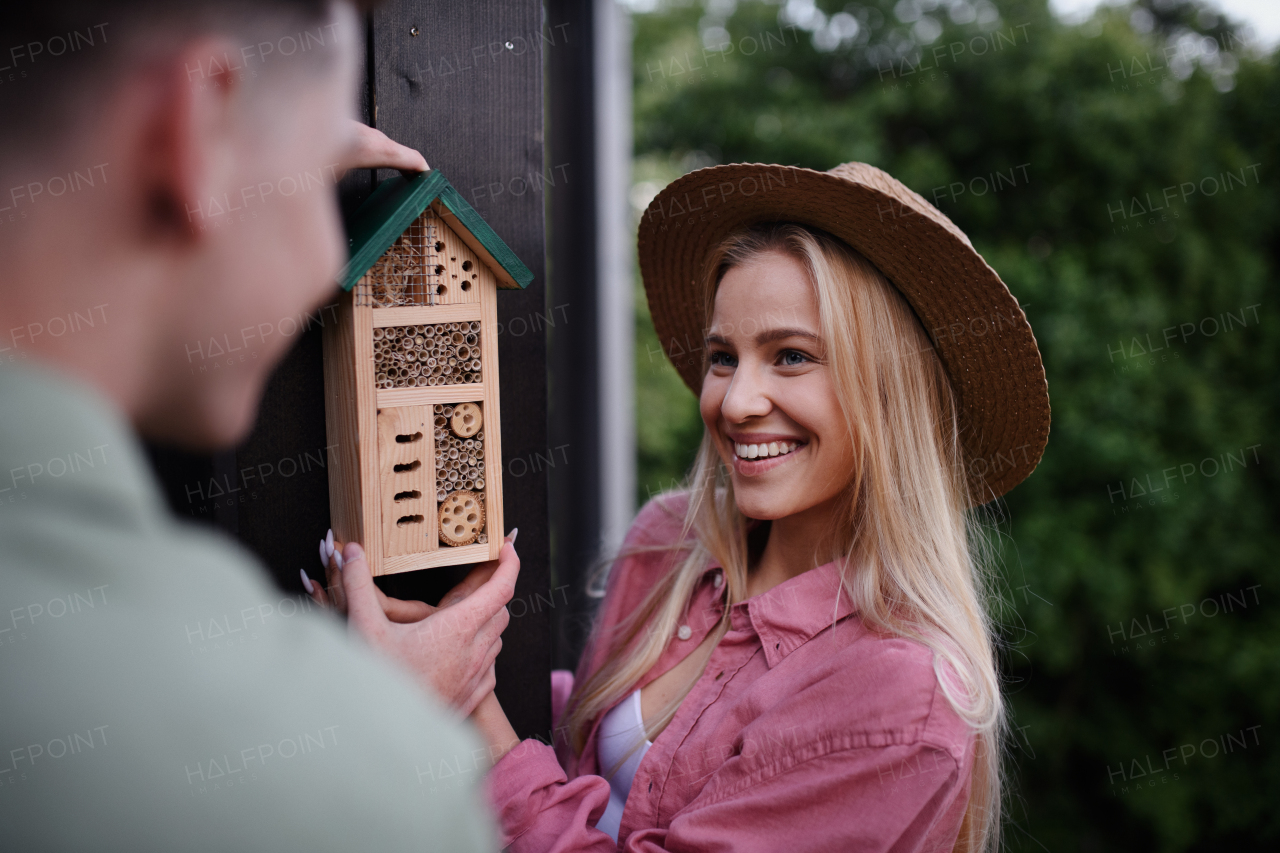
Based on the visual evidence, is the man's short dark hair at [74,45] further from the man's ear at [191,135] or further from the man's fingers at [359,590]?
the man's fingers at [359,590]

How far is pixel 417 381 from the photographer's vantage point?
3.69 feet

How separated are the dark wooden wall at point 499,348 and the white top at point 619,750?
13 centimetres

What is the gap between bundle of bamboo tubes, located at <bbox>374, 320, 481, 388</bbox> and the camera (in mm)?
1100

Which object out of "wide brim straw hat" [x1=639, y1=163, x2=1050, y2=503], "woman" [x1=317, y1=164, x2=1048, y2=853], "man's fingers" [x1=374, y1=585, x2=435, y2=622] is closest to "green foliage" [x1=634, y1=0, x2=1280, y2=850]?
"wide brim straw hat" [x1=639, y1=163, x2=1050, y2=503]

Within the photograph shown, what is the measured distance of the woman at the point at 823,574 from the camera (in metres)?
1.20

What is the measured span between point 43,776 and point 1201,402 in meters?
5.38

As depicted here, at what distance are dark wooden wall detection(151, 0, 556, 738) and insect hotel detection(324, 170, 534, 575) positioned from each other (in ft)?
0.16

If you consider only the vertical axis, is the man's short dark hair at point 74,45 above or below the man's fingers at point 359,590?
above

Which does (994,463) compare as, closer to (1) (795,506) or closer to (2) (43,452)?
(1) (795,506)

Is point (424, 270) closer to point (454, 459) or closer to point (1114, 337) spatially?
point (454, 459)

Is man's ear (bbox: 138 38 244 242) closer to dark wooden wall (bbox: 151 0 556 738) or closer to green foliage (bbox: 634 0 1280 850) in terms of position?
dark wooden wall (bbox: 151 0 556 738)

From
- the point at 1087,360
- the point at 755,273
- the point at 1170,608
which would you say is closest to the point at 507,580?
the point at 755,273

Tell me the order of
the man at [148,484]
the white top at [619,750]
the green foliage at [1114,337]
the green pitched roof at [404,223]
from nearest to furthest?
the man at [148,484] → the green pitched roof at [404,223] → the white top at [619,750] → the green foliage at [1114,337]

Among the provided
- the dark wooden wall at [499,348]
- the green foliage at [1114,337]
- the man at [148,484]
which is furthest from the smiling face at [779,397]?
the green foliage at [1114,337]
